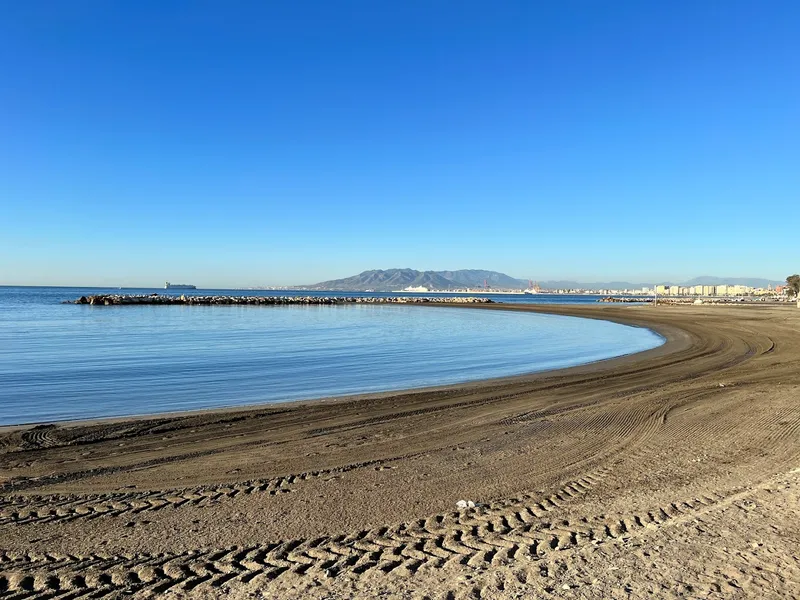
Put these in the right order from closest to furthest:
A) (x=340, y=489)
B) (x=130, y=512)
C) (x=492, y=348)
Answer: (x=130, y=512)
(x=340, y=489)
(x=492, y=348)

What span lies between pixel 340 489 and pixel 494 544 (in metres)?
2.03

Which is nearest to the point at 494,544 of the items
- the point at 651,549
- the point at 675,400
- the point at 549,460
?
the point at 651,549

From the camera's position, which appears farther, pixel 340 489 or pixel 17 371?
pixel 17 371

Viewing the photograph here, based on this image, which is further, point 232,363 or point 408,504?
point 232,363

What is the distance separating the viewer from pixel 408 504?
18.3 feet

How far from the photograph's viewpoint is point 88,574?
407cm

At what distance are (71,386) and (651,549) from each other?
13067 mm

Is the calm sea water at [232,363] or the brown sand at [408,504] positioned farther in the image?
the calm sea water at [232,363]

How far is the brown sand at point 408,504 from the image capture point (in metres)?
4.00

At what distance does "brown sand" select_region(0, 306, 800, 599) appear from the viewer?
13.1 ft

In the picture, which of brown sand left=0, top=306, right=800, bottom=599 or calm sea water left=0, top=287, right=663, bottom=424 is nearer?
brown sand left=0, top=306, right=800, bottom=599

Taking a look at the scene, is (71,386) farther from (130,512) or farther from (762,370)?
(762,370)

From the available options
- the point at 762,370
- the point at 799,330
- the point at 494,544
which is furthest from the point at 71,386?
the point at 799,330

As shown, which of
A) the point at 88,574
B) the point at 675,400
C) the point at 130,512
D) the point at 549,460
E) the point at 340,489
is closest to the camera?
the point at 88,574
